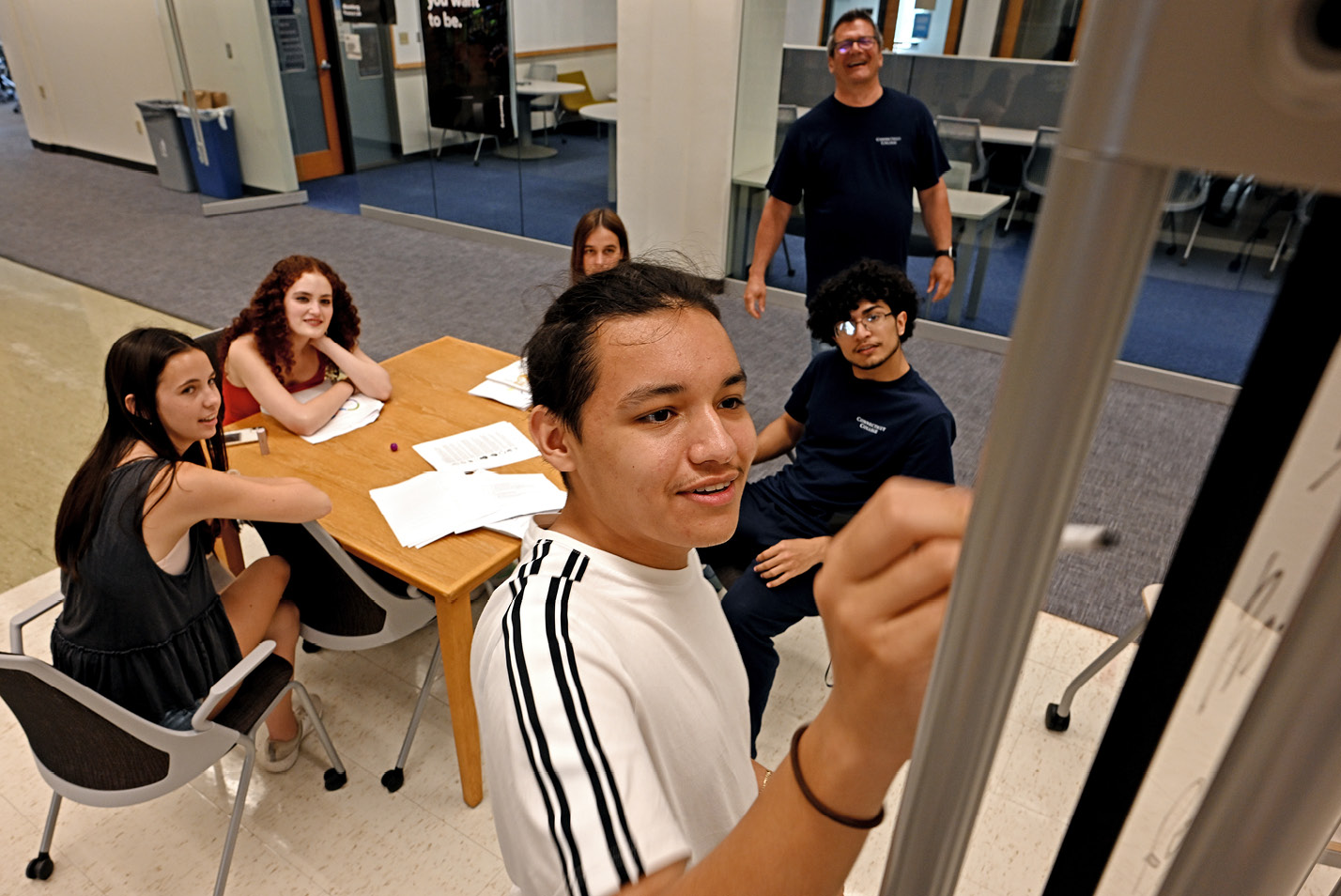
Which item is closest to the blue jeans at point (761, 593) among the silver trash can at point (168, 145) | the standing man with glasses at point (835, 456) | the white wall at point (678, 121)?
the standing man with glasses at point (835, 456)

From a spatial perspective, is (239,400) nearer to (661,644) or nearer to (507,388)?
(507,388)

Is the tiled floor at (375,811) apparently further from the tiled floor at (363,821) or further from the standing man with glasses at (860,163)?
the standing man with glasses at (860,163)

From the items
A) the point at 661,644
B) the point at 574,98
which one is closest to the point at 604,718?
the point at 661,644

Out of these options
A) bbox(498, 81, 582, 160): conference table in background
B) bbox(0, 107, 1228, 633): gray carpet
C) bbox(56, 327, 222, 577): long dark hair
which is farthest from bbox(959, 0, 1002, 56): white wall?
bbox(56, 327, 222, 577): long dark hair

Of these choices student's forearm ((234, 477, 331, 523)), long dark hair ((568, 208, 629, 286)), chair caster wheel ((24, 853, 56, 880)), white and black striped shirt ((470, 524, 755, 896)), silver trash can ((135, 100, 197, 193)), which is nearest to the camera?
white and black striped shirt ((470, 524, 755, 896))

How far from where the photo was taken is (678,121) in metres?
5.09

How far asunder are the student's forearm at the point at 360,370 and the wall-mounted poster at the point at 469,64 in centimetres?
411

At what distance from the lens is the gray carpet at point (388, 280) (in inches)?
147

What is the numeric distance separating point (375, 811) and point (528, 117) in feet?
16.9

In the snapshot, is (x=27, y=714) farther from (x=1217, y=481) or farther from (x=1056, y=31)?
(x=1056, y=31)

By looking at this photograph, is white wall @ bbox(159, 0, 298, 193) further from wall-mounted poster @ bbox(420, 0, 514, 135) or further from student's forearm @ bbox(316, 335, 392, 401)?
student's forearm @ bbox(316, 335, 392, 401)

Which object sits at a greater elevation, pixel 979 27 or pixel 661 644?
pixel 979 27

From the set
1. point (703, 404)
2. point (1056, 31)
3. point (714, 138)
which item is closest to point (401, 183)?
point (714, 138)

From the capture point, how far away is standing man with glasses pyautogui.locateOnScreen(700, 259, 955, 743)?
213 centimetres
